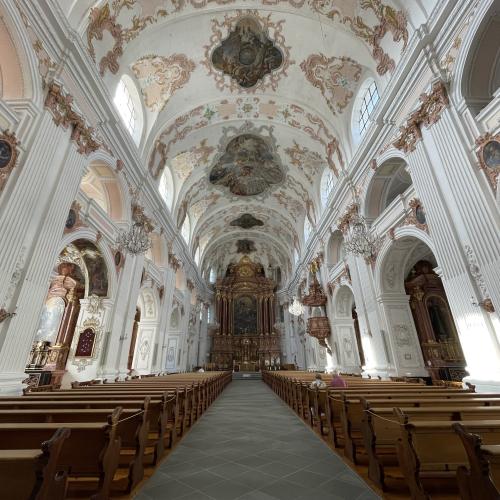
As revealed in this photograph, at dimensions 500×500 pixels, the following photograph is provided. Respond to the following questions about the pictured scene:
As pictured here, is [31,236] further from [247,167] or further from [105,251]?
[247,167]

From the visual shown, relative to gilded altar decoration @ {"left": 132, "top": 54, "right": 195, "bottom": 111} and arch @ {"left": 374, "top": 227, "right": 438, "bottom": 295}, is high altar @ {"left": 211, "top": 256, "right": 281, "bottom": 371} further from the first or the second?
gilded altar decoration @ {"left": 132, "top": 54, "right": 195, "bottom": 111}

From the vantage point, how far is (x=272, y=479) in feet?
10.0

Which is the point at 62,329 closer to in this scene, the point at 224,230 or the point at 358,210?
the point at 358,210

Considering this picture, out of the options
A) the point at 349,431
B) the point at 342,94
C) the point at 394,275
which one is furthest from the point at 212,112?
the point at 349,431

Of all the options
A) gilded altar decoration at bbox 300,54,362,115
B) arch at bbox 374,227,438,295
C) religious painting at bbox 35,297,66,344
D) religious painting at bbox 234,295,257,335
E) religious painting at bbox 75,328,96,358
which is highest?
gilded altar decoration at bbox 300,54,362,115

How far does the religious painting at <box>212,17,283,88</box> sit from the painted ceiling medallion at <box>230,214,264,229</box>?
1275cm

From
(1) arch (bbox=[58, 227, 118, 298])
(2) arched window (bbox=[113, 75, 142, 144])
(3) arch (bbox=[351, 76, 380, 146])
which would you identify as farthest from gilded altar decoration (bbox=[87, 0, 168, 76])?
(3) arch (bbox=[351, 76, 380, 146])

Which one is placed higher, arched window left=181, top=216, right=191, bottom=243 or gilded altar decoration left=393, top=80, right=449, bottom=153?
arched window left=181, top=216, right=191, bottom=243

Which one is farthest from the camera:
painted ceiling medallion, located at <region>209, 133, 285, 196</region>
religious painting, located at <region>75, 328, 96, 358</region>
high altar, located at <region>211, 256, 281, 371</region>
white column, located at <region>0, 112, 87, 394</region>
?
high altar, located at <region>211, 256, 281, 371</region>

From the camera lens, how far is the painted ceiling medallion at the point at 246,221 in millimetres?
24139

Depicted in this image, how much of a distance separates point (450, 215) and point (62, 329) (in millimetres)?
14189

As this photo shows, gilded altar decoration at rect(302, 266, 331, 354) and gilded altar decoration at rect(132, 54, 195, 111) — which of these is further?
gilded altar decoration at rect(302, 266, 331, 354)

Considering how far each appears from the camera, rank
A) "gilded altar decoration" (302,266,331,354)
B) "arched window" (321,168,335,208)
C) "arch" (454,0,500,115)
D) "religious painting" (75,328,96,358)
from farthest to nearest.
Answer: "arched window" (321,168,335,208), "gilded altar decoration" (302,266,331,354), "religious painting" (75,328,96,358), "arch" (454,0,500,115)

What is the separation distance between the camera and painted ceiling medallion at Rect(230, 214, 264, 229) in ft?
79.2
